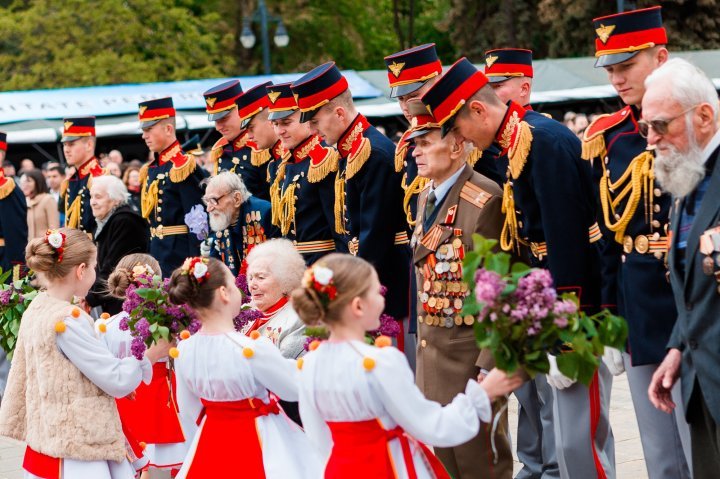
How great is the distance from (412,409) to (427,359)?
1288mm

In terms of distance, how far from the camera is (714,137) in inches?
167

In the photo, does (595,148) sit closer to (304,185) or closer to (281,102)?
(304,185)

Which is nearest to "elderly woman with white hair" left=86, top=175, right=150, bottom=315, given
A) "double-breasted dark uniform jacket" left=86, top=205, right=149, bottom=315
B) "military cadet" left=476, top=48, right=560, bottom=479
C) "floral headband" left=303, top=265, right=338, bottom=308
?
"double-breasted dark uniform jacket" left=86, top=205, right=149, bottom=315

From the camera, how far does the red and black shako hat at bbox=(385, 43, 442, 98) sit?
22.1 ft

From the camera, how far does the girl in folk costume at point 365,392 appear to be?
4066 mm

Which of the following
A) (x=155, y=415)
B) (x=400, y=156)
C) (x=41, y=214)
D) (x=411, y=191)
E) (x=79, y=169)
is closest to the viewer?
(x=411, y=191)

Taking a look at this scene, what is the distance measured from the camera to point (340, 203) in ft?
22.9

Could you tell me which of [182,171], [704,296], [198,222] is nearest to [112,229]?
[182,171]

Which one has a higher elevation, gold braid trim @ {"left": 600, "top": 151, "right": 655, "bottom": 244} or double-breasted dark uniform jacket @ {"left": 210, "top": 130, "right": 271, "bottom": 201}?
gold braid trim @ {"left": 600, "top": 151, "right": 655, "bottom": 244}

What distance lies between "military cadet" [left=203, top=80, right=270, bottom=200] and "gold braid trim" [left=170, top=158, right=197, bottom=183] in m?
0.19

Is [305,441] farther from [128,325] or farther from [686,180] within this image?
[686,180]

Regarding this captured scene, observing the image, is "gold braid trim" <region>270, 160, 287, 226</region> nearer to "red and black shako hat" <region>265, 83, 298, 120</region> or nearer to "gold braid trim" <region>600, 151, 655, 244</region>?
"red and black shako hat" <region>265, 83, 298, 120</region>

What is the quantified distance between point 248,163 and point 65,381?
3690mm

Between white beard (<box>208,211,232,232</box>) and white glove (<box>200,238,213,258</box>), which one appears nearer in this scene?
white beard (<box>208,211,232,232</box>)
